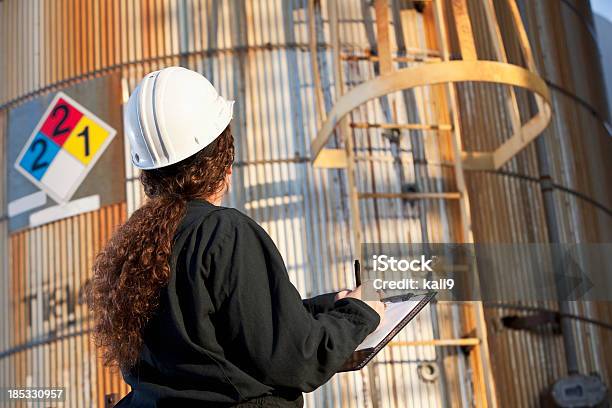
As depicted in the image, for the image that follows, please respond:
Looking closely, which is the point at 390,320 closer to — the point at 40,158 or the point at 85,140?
the point at 85,140

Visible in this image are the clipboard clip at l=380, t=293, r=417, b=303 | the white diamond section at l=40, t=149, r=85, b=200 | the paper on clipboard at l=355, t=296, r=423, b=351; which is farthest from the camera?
the white diamond section at l=40, t=149, r=85, b=200

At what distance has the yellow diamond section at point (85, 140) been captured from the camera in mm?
11656

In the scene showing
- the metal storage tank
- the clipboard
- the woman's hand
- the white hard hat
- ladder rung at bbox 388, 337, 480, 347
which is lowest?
the clipboard

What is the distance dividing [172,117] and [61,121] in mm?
8841

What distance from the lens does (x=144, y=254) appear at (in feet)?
10.5

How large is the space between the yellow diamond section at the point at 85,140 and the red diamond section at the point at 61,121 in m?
0.08

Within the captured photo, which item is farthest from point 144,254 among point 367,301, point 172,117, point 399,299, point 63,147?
point 63,147

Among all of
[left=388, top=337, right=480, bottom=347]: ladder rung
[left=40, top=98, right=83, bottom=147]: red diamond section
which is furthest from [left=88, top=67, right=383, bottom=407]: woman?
[left=40, top=98, right=83, bottom=147]: red diamond section

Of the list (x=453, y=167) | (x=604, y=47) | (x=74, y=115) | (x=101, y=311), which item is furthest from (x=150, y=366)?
(x=604, y=47)

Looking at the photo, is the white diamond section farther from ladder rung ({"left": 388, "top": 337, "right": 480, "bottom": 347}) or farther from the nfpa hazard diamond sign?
ladder rung ({"left": 388, "top": 337, "right": 480, "bottom": 347})

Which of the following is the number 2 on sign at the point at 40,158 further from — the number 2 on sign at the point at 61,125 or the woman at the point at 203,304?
the woman at the point at 203,304

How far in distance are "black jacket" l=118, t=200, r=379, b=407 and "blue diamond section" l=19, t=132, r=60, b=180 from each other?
909cm

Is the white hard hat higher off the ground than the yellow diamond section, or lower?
lower

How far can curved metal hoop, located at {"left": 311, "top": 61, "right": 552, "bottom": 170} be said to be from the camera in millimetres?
9453
